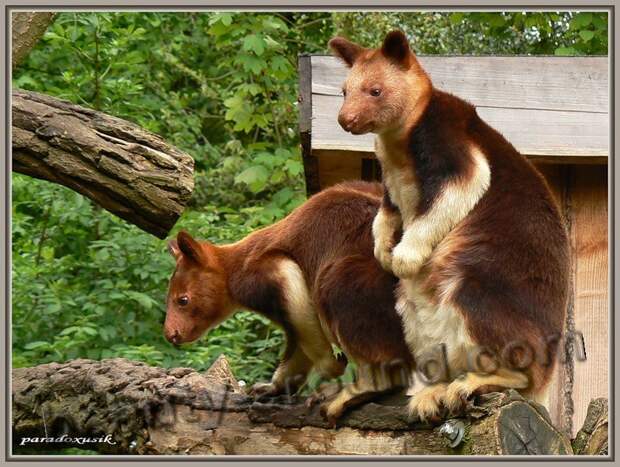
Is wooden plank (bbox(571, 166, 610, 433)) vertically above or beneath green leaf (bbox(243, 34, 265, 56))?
beneath

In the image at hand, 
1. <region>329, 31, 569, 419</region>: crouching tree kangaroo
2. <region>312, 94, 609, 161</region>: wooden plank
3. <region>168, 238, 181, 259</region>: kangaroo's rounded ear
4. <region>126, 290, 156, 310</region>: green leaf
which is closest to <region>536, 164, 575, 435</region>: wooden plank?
<region>312, 94, 609, 161</region>: wooden plank

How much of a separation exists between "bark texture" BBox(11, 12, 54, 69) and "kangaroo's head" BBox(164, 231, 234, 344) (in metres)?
1.82

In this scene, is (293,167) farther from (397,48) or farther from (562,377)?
(397,48)

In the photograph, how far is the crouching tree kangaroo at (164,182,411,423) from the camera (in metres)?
5.52

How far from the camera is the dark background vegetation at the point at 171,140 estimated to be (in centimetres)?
932

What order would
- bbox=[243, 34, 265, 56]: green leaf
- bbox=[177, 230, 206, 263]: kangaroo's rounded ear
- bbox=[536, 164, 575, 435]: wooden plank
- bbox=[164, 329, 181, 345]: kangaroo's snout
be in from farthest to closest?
bbox=[243, 34, 265, 56]: green leaf
bbox=[536, 164, 575, 435]: wooden plank
bbox=[164, 329, 181, 345]: kangaroo's snout
bbox=[177, 230, 206, 263]: kangaroo's rounded ear

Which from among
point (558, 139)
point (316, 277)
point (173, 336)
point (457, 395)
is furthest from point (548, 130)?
point (173, 336)

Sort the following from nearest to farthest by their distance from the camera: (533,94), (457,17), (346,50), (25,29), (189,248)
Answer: (346,50) → (189,248) → (533,94) → (25,29) → (457,17)

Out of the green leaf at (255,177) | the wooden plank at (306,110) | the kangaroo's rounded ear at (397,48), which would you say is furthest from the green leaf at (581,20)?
the kangaroo's rounded ear at (397,48)

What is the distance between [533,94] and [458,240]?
6.12ft

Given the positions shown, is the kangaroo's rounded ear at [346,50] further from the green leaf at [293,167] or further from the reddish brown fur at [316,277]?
the green leaf at [293,167]

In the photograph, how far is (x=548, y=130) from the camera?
655 centimetres

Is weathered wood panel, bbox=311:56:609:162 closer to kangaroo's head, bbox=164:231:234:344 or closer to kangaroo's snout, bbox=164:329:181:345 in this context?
kangaroo's head, bbox=164:231:234:344

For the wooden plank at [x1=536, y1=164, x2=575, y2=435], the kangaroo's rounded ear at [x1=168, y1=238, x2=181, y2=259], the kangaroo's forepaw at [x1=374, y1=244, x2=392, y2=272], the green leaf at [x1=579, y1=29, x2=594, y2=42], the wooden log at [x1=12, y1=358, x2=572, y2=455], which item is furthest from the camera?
the green leaf at [x1=579, y1=29, x2=594, y2=42]
